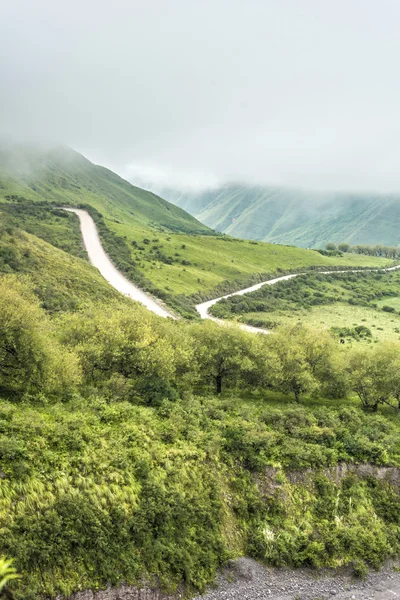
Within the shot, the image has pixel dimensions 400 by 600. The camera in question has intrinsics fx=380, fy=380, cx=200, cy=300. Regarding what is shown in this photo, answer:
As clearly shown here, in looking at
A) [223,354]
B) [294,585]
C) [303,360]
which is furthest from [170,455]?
[303,360]

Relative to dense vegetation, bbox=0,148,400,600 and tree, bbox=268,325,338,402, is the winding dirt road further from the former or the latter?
dense vegetation, bbox=0,148,400,600

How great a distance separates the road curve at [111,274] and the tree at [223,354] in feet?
154

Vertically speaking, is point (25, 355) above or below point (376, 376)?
above

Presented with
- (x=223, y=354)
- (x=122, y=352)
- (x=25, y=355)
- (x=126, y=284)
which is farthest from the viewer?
(x=126, y=284)

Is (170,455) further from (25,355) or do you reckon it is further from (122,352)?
(25,355)

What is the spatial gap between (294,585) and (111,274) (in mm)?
122313

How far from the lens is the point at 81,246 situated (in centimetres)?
16338

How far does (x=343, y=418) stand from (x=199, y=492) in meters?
22.8

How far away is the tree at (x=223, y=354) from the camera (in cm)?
5000

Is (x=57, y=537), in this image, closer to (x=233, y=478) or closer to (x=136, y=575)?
(x=136, y=575)

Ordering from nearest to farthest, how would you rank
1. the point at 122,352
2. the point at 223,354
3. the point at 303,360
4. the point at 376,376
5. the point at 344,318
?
the point at 122,352, the point at 376,376, the point at 223,354, the point at 303,360, the point at 344,318

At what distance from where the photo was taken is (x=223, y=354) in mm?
50719

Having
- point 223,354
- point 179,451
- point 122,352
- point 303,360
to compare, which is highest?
point 122,352

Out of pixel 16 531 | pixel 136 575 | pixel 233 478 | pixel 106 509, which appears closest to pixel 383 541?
pixel 233 478
